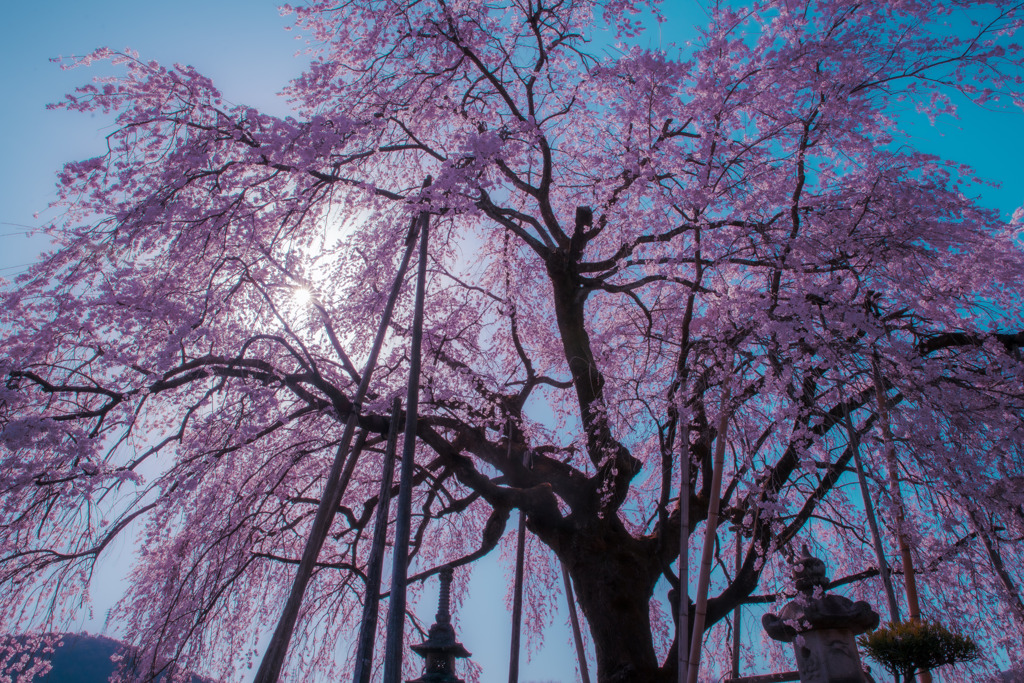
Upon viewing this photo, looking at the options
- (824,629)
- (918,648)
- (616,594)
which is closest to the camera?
(918,648)

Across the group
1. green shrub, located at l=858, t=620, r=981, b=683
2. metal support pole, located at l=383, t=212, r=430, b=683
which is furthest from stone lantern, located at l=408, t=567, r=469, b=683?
green shrub, located at l=858, t=620, r=981, b=683

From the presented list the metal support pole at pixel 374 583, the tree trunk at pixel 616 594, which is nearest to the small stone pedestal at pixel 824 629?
the tree trunk at pixel 616 594

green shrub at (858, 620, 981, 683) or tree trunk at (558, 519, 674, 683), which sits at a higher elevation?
tree trunk at (558, 519, 674, 683)

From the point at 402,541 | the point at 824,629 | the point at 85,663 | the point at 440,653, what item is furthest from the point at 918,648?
the point at 85,663

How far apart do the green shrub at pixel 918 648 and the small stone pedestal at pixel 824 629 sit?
33 cm

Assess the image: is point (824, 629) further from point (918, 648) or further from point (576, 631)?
point (576, 631)

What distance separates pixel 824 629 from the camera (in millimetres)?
3943

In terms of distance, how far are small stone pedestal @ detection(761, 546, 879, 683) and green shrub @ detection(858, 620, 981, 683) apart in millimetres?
334

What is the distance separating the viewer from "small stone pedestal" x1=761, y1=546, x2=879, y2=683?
12.7 ft

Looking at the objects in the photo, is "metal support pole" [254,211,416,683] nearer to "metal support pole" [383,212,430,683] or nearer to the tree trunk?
"metal support pole" [383,212,430,683]

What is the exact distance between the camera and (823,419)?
202 inches

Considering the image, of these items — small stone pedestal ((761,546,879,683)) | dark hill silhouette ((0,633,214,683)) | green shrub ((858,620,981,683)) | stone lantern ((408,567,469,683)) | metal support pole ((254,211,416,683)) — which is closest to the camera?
green shrub ((858,620,981,683))

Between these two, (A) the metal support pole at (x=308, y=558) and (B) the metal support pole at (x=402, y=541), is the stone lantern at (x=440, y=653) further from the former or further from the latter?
(A) the metal support pole at (x=308, y=558)

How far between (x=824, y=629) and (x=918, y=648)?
0.62 m
